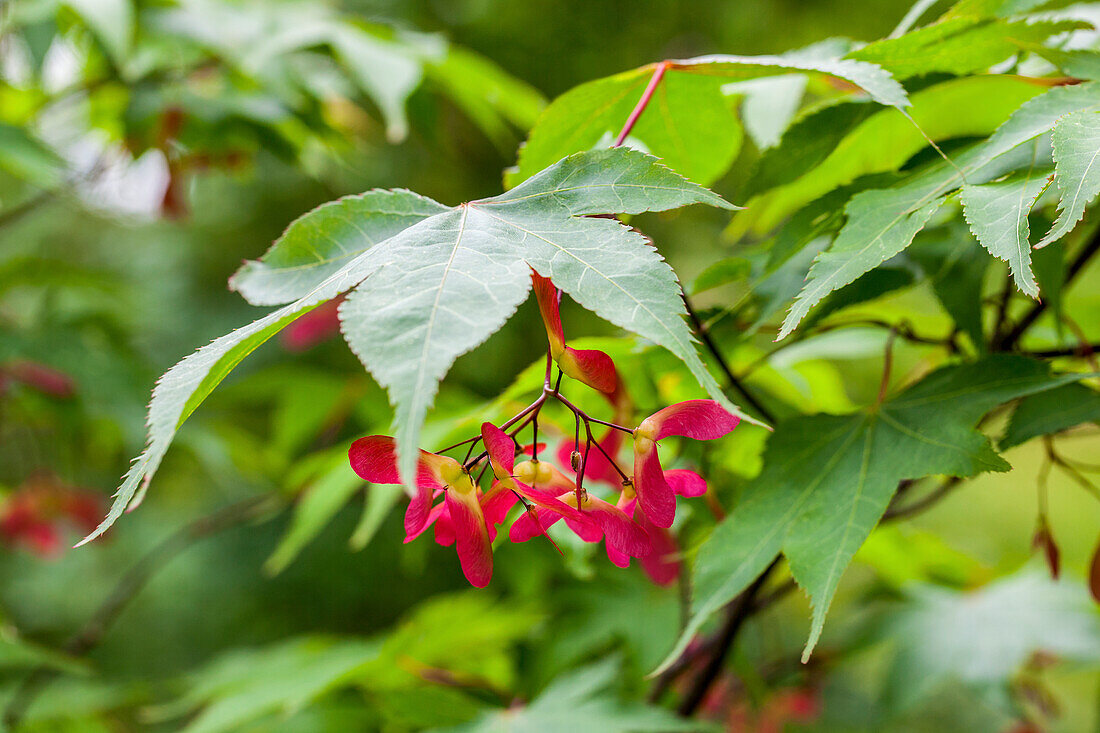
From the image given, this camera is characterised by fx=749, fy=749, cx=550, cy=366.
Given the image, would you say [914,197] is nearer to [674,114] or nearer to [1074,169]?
[1074,169]

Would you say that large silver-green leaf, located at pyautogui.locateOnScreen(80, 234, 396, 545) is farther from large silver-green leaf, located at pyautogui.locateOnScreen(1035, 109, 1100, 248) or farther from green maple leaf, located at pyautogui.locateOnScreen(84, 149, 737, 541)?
large silver-green leaf, located at pyautogui.locateOnScreen(1035, 109, 1100, 248)

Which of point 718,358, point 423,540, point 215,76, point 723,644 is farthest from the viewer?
point 215,76

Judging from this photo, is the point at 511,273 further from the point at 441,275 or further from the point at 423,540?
the point at 423,540

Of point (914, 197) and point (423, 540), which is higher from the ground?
point (914, 197)

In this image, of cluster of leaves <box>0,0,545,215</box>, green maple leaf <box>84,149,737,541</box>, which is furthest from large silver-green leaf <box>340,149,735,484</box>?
cluster of leaves <box>0,0,545,215</box>

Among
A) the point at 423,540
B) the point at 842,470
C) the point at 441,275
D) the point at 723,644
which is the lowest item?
A: the point at 423,540

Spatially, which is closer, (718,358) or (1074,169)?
(1074,169)

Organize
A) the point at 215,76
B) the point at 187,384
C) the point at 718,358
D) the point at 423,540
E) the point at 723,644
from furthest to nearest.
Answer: the point at 215,76 → the point at 423,540 → the point at 723,644 → the point at 718,358 → the point at 187,384

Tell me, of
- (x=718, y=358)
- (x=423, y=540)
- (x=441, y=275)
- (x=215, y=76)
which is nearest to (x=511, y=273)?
(x=441, y=275)
